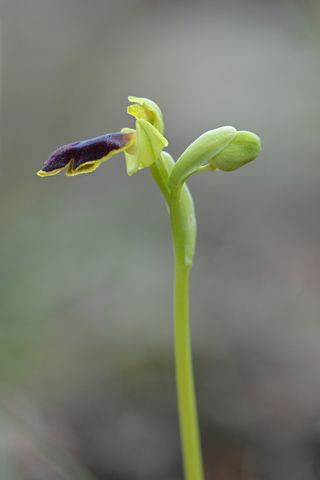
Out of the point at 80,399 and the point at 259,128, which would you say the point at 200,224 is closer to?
the point at 259,128

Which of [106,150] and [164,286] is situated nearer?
[106,150]

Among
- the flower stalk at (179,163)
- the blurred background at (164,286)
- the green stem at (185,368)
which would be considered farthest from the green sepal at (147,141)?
the blurred background at (164,286)

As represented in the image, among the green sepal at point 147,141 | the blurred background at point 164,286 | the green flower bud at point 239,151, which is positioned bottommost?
the blurred background at point 164,286

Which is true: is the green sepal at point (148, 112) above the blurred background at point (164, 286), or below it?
above

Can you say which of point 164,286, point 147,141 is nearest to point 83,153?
point 147,141

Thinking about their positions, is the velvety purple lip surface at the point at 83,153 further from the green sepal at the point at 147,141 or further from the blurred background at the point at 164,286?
the blurred background at the point at 164,286

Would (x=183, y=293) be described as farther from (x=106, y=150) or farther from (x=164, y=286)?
(x=164, y=286)
